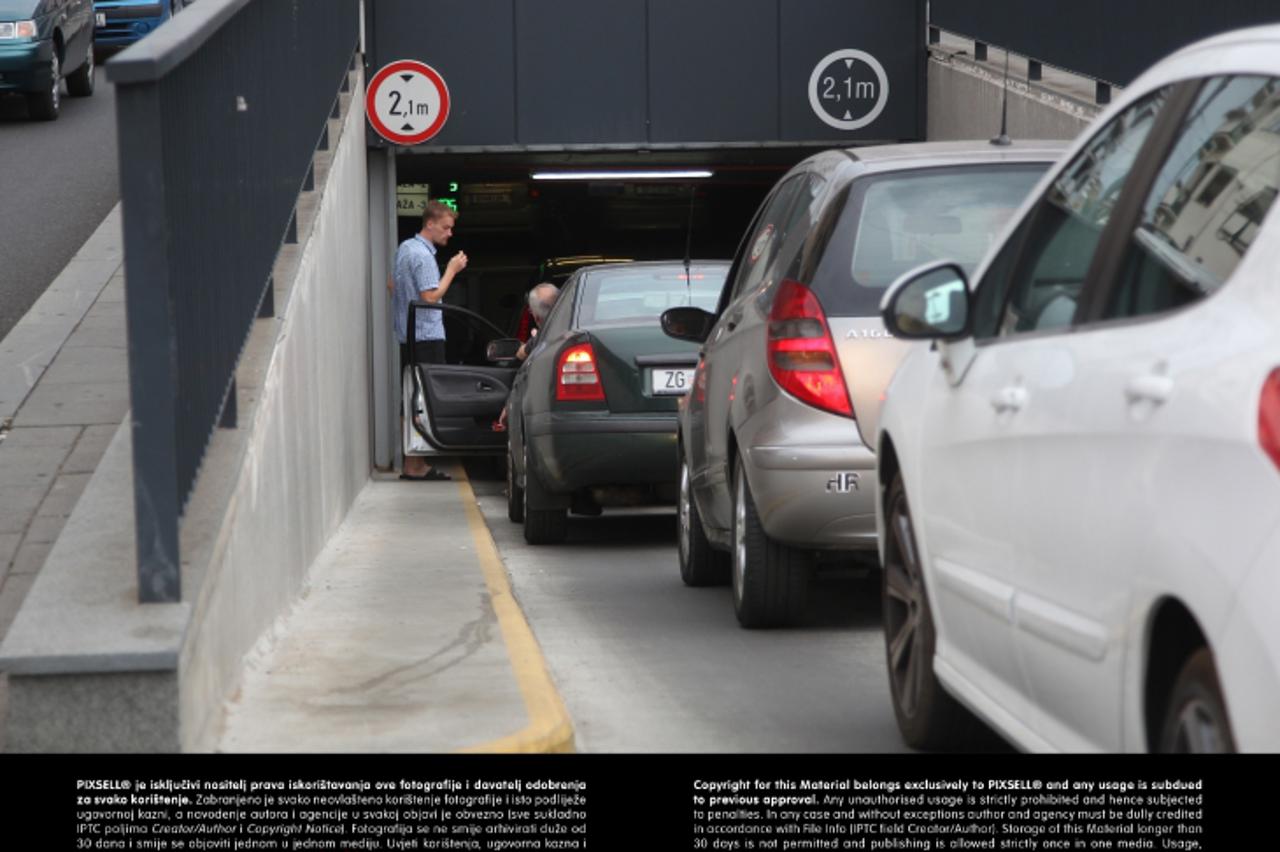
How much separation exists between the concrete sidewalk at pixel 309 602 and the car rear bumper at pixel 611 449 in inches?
25.9

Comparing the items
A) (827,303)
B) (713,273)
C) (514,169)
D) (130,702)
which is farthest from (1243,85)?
(514,169)

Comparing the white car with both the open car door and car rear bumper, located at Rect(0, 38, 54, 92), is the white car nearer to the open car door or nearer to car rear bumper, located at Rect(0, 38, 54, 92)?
the open car door

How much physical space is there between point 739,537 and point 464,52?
469 inches

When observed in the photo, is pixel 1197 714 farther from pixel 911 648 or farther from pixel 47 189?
pixel 47 189

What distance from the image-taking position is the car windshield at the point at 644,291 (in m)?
12.4

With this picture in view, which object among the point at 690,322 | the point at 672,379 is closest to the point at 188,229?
the point at 690,322

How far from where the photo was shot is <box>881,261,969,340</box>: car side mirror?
5121 mm

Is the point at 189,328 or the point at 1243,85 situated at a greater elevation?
the point at 1243,85

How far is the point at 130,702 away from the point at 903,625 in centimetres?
219

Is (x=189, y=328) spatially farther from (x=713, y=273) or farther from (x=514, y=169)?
→ (x=514, y=169)

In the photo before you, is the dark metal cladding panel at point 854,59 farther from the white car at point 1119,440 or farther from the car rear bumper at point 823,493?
the white car at point 1119,440

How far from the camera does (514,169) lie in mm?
25875

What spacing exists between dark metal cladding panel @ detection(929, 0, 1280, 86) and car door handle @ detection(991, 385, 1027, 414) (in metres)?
8.76

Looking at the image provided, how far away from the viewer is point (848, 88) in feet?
64.6
